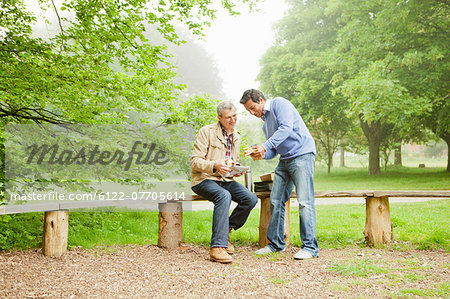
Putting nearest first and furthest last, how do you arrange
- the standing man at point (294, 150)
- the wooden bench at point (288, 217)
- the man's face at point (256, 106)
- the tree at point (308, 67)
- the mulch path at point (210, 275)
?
1. the mulch path at point (210, 275)
2. the standing man at point (294, 150)
3. the man's face at point (256, 106)
4. the wooden bench at point (288, 217)
5. the tree at point (308, 67)

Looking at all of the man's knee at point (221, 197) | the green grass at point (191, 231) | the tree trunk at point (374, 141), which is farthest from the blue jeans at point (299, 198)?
the tree trunk at point (374, 141)

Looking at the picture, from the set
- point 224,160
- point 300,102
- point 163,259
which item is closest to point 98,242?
point 163,259

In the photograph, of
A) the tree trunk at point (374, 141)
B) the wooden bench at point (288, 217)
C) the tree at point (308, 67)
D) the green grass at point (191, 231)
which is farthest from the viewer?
the tree trunk at point (374, 141)

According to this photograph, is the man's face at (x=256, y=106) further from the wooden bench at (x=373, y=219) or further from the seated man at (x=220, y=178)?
the wooden bench at (x=373, y=219)

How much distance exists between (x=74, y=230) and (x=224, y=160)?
8.76 feet

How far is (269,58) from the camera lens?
21.7m

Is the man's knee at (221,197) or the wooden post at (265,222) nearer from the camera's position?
the man's knee at (221,197)

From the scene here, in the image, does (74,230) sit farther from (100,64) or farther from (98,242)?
(100,64)

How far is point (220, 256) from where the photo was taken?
161 inches

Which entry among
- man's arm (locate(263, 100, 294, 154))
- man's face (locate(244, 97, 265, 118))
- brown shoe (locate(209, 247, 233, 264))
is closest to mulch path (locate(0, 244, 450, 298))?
brown shoe (locate(209, 247, 233, 264))

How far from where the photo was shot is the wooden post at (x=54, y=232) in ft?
14.3

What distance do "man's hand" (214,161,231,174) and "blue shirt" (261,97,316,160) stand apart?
0.49 metres

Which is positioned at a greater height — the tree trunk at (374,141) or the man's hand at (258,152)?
the tree trunk at (374,141)

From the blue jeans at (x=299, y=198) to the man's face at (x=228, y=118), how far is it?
74 cm
